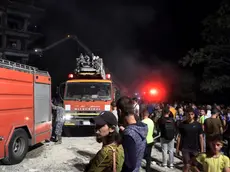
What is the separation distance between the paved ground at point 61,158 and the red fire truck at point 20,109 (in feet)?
1.20

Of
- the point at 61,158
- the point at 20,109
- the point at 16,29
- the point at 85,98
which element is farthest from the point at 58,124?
the point at 16,29

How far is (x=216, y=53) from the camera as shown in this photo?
855 inches

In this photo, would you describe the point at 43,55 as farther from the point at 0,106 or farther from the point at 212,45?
the point at 0,106

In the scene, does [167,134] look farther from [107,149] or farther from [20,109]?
[107,149]

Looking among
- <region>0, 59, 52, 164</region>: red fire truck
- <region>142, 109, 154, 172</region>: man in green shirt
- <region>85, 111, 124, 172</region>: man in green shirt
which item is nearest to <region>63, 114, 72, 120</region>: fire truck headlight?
<region>0, 59, 52, 164</region>: red fire truck

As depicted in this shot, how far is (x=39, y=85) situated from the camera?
29.8ft

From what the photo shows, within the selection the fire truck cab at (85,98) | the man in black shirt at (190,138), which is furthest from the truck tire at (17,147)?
the fire truck cab at (85,98)

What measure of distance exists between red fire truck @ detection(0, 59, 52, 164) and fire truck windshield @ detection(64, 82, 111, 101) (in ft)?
10.4

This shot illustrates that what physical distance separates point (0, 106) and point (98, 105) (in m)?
6.15

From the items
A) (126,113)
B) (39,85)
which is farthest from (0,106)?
(126,113)

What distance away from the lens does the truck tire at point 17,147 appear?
291 inches

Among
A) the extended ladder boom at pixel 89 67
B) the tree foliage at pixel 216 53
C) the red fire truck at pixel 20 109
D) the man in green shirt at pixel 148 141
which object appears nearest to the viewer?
the man in green shirt at pixel 148 141

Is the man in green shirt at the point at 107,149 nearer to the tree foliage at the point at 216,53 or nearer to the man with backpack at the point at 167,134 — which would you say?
the man with backpack at the point at 167,134

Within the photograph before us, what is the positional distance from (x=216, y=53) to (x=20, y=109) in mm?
16982
